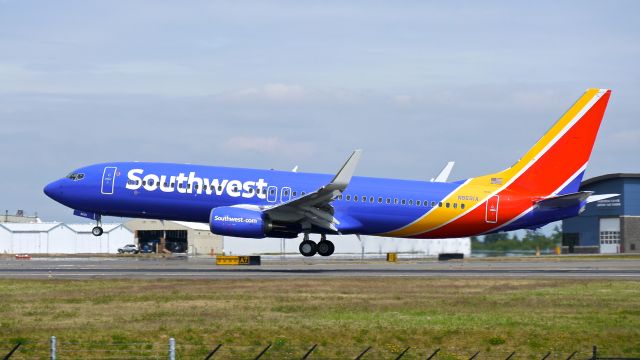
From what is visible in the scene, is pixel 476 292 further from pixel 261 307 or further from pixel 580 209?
pixel 580 209

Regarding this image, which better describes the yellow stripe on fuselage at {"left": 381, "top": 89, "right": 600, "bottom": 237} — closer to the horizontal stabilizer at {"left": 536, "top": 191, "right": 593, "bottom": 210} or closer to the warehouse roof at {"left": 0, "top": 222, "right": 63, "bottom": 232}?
the horizontal stabilizer at {"left": 536, "top": 191, "right": 593, "bottom": 210}

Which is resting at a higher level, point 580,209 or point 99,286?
point 580,209

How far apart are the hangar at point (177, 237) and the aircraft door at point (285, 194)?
162 feet

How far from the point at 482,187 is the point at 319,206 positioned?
31.6ft

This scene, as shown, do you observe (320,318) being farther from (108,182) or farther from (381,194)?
(108,182)

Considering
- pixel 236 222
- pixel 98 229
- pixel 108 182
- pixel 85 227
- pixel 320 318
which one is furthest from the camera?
pixel 85 227

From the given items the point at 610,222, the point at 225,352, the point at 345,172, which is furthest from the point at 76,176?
the point at 610,222

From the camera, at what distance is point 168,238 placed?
11431cm

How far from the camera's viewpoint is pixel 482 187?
57.2 meters

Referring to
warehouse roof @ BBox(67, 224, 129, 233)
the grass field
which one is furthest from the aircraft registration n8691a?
warehouse roof @ BBox(67, 224, 129, 233)

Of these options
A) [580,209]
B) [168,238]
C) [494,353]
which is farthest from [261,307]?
[168,238]

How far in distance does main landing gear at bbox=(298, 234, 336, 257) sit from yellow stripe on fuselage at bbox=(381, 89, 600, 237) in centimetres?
366

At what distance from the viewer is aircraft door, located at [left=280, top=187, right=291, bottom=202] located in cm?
5534

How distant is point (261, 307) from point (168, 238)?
81.5 m
